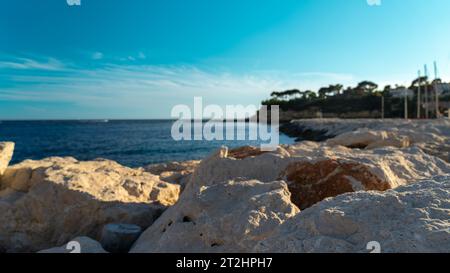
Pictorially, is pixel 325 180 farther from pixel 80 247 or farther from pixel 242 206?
pixel 80 247

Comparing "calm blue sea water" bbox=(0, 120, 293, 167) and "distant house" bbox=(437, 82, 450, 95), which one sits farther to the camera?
"distant house" bbox=(437, 82, 450, 95)

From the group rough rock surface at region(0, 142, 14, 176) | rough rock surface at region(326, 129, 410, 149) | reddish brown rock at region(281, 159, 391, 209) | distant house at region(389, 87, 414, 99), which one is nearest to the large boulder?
reddish brown rock at region(281, 159, 391, 209)

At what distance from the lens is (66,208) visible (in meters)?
6.10

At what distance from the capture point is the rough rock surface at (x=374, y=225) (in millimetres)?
2352

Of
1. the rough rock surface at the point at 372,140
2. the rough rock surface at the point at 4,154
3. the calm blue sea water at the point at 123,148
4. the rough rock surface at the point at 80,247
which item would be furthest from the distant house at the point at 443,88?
the rough rock surface at the point at 80,247

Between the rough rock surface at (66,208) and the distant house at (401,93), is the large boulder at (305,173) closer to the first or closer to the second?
the rough rock surface at (66,208)

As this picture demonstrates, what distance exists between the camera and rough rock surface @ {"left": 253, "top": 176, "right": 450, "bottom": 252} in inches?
92.6

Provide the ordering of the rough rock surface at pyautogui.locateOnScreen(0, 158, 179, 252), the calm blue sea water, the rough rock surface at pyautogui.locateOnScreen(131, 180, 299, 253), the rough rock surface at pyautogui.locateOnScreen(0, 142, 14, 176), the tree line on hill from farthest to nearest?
the tree line on hill < the calm blue sea water < the rough rock surface at pyautogui.locateOnScreen(0, 142, 14, 176) < the rough rock surface at pyautogui.locateOnScreen(0, 158, 179, 252) < the rough rock surface at pyautogui.locateOnScreen(131, 180, 299, 253)

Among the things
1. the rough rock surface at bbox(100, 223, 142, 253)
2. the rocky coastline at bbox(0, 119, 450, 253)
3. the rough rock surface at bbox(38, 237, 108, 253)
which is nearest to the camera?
the rocky coastline at bbox(0, 119, 450, 253)

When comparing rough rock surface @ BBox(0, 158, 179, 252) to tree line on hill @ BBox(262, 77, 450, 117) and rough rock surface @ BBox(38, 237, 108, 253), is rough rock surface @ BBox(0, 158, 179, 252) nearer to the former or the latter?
rough rock surface @ BBox(38, 237, 108, 253)

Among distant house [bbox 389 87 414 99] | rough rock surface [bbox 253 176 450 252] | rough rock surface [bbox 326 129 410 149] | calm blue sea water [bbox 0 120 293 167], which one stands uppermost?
distant house [bbox 389 87 414 99]

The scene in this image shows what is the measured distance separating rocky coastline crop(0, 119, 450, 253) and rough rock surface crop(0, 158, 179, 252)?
0.02 meters
